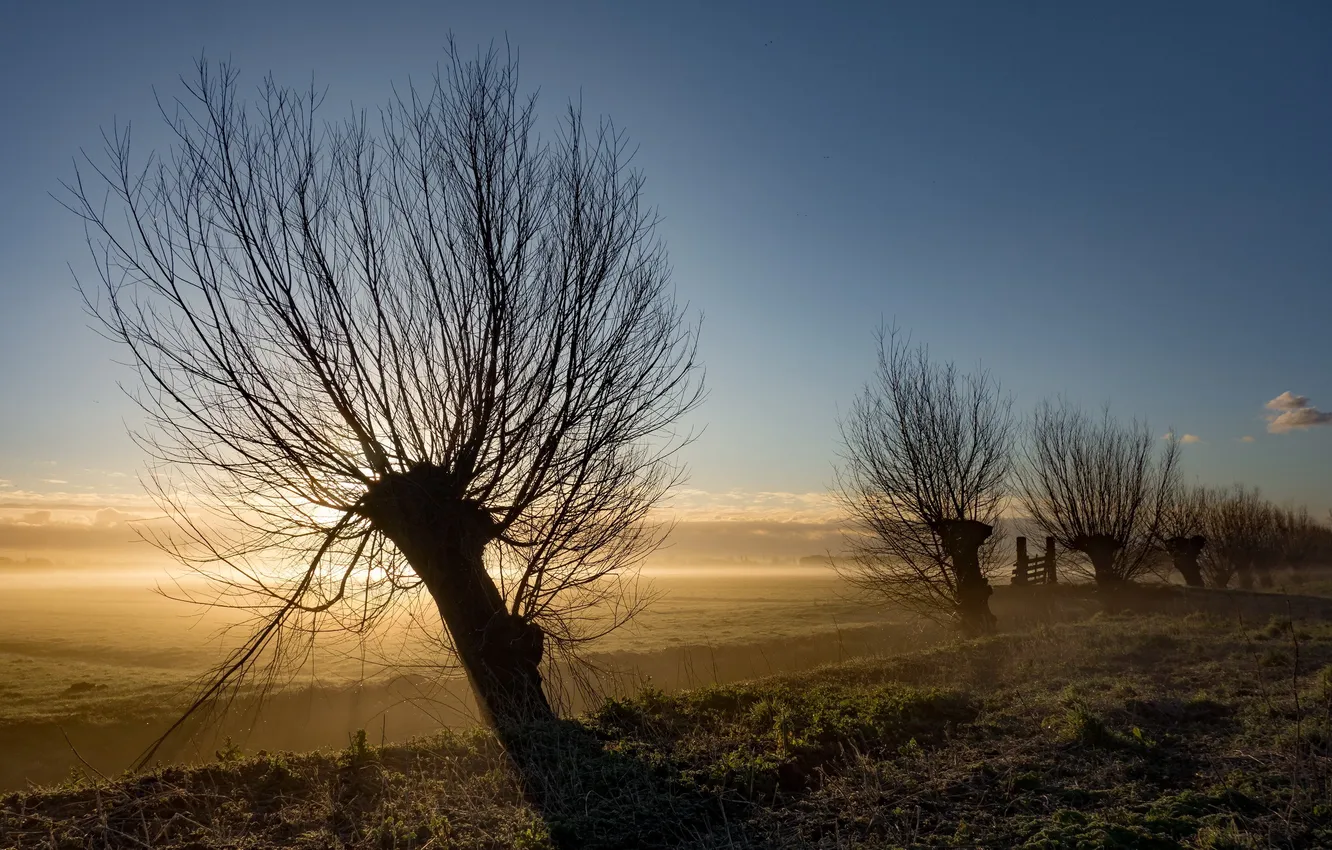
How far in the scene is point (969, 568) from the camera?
15648 millimetres

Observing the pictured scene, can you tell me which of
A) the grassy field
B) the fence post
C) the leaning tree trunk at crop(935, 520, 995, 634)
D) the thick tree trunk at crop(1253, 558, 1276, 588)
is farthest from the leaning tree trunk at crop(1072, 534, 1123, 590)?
the thick tree trunk at crop(1253, 558, 1276, 588)

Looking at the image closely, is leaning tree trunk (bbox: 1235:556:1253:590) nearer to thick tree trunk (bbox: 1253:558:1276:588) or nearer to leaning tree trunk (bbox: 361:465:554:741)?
thick tree trunk (bbox: 1253:558:1276:588)

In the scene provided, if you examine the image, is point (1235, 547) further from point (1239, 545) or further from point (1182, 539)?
point (1182, 539)

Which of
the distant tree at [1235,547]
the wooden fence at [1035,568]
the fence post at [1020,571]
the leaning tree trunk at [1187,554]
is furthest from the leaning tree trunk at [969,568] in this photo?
the distant tree at [1235,547]

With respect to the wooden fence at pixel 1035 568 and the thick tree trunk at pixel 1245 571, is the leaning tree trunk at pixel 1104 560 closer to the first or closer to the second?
the wooden fence at pixel 1035 568

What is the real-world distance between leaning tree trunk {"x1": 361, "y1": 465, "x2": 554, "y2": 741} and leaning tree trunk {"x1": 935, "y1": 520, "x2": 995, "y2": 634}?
11355mm

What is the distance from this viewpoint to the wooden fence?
24394 millimetres

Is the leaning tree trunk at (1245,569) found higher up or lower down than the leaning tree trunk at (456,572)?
lower down

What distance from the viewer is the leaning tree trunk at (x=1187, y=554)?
2688cm

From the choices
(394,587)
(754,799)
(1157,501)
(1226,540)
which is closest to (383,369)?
(394,587)

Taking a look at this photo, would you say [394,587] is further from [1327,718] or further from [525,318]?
[1327,718]

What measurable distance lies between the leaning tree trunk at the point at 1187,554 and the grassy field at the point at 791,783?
23.6 meters

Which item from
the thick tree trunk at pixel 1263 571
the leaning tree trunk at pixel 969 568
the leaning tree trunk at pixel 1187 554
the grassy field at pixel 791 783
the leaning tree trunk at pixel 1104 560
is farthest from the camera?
the thick tree trunk at pixel 1263 571

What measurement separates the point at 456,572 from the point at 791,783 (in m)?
3.62
